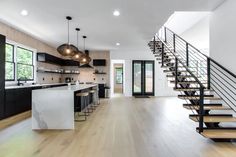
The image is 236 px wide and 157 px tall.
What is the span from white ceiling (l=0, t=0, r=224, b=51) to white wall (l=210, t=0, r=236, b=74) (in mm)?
268

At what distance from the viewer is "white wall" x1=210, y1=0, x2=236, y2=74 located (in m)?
4.36

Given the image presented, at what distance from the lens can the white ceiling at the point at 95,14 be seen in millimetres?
4590

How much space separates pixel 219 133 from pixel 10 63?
6.27 m

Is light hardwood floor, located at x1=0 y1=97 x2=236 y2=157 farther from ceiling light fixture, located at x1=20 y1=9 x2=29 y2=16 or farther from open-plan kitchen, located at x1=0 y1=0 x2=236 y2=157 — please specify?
ceiling light fixture, located at x1=20 y1=9 x2=29 y2=16

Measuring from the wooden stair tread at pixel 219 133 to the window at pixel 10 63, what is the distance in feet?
19.1

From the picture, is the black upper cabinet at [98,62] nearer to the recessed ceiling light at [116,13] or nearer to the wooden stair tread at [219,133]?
the recessed ceiling light at [116,13]

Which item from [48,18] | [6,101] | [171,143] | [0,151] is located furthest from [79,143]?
[48,18]

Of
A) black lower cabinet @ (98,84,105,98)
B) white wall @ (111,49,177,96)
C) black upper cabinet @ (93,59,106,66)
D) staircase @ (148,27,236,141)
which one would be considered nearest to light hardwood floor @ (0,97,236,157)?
staircase @ (148,27,236,141)

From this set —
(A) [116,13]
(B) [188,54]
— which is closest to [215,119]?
(B) [188,54]

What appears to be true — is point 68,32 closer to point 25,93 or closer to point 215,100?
point 25,93

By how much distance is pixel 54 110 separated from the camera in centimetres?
476

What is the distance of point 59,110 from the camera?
4.76 m

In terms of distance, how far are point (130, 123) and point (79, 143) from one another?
1.91 metres

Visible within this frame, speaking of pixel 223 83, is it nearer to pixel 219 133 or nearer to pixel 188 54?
pixel 219 133
